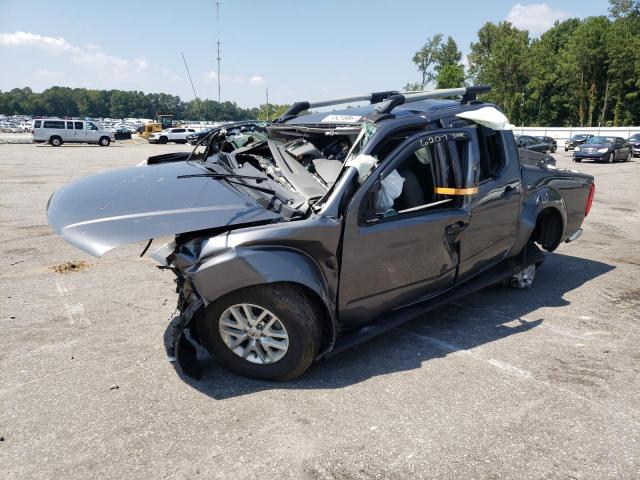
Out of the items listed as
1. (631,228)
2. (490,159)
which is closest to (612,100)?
(631,228)

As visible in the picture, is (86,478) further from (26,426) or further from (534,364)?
(534,364)

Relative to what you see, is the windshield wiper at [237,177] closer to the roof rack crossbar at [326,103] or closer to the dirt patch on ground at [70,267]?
the roof rack crossbar at [326,103]

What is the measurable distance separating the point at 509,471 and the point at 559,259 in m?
4.87

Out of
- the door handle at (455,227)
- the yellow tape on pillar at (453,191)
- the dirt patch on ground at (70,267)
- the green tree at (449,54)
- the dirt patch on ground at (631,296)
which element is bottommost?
the dirt patch on ground at (631,296)

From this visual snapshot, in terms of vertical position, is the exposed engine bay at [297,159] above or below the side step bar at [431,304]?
above

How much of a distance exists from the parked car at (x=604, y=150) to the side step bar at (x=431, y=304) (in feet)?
80.7

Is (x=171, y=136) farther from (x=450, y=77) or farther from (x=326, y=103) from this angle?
(x=450, y=77)

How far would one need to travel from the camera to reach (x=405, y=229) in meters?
3.54

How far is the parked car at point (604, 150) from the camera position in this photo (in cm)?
2575

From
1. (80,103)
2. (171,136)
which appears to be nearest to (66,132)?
(171,136)

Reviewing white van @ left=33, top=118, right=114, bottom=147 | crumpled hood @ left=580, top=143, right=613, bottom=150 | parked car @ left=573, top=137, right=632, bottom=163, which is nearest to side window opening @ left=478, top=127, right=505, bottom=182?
parked car @ left=573, top=137, right=632, bottom=163

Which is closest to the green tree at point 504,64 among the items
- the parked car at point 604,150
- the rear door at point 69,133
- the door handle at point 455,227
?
the parked car at point 604,150

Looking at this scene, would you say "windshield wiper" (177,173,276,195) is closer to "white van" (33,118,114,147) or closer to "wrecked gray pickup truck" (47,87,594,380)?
"wrecked gray pickup truck" (47,87,594,380)

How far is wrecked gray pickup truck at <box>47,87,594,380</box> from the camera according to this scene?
3.07 m
